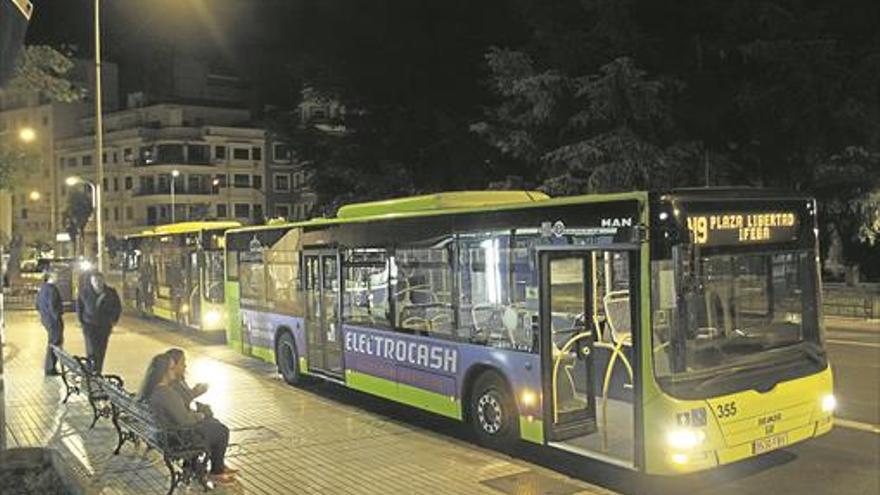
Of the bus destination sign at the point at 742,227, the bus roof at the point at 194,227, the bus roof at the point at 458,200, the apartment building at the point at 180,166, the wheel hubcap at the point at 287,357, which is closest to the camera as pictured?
the bus destination sign at the point at 742,227

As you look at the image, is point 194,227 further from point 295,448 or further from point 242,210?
point 242,210

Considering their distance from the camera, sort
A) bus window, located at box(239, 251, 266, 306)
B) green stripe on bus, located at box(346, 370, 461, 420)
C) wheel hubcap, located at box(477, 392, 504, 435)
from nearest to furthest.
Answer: wheel hubcap, located at box(477, 392, 504, 435) < green stripe on bus, located at box(346, 370, 461, 420) < bus window, located at box(239, 251, 266, 306)

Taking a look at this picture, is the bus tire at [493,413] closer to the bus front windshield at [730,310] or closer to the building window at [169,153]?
the bus front windshield at [730,310]

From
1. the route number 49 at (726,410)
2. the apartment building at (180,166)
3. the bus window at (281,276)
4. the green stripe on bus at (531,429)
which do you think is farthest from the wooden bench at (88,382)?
the apartment building at (180,166)

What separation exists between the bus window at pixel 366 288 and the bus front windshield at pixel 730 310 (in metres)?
4.82

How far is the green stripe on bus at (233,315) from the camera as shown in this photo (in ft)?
56.7

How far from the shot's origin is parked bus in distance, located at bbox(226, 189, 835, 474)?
7.54 m

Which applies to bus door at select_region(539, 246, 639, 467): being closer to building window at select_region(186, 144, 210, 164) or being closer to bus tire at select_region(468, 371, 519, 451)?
bus tire at select_region(468, 371, 519, 451)

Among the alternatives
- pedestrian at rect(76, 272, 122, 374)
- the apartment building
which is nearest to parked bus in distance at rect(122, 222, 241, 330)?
pedestrian at rect(76, 272, 122, 374)

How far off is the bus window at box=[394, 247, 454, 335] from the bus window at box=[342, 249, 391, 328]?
400mm

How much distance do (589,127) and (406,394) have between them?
16.8m

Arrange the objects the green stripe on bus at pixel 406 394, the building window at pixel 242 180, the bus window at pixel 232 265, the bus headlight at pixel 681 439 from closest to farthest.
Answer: the bus headlight at pixel 681 439 < the green stripe on bus at pixel 406 394 < the bus window at pixel 232 265 < the building window at pixel 242 180

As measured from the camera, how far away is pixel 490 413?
31.5 feet

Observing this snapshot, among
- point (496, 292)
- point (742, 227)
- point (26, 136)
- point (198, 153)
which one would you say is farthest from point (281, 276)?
point (198, 153)
